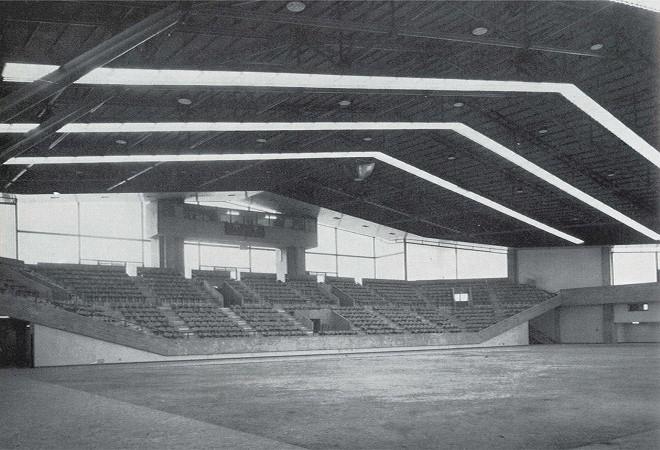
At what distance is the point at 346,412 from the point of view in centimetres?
878

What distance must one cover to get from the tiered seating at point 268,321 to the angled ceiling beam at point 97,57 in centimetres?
1943

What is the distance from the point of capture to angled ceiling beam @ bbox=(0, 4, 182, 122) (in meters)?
12.9

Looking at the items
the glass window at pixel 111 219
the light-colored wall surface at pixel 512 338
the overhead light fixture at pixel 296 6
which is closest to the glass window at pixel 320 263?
the light-colored wall surface at pixel 512 338

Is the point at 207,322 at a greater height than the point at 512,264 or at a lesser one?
lesser

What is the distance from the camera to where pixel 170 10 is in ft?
42.4

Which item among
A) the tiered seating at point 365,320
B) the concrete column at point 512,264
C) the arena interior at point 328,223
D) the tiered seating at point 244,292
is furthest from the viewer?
the concrete column at point 512,264

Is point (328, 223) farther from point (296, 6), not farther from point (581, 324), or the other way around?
point (296, 6)

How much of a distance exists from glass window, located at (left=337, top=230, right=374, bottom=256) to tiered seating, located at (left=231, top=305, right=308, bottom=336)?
11112 mm

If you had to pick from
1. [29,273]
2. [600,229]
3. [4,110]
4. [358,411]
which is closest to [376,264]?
[600,229]

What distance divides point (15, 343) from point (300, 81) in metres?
16.1

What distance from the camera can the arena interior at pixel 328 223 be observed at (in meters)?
9.98

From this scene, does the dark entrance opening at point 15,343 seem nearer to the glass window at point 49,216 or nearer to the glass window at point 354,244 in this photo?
the glass window at point 49,216

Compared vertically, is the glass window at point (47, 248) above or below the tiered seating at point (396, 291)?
above

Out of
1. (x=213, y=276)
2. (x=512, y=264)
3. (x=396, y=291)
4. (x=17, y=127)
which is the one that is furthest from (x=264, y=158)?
(x=512, y=264)
